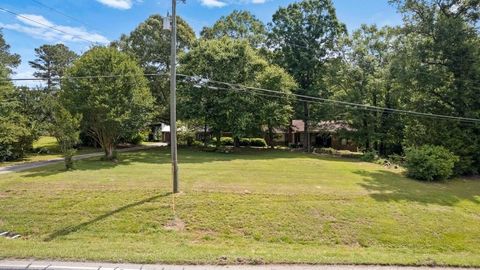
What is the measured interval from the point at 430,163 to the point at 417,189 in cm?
301

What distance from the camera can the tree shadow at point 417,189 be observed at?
1274 cm

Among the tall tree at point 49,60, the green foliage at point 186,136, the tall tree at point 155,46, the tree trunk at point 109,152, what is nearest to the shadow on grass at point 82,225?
the tree trunk at point 109,152

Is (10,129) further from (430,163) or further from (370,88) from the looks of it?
(370,88)

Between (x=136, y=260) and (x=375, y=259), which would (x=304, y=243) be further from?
(x=136, y=260)

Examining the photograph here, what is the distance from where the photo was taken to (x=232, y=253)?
779 cm

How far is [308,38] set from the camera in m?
32.2

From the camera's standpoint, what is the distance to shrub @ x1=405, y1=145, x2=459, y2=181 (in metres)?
16.5

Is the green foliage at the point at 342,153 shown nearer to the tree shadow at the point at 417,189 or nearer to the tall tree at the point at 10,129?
the tree shadow at the point at 417,189

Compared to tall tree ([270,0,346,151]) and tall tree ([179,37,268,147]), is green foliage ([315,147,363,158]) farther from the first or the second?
tall tree ([179,37,268,147])

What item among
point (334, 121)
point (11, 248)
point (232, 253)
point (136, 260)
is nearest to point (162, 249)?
point (136, 260)

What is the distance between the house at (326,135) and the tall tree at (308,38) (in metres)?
1.99

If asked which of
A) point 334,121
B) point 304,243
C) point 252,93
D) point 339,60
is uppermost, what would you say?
point 339,60

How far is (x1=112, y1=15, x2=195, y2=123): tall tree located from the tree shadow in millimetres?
22180

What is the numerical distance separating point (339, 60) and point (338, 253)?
26.4 metres
